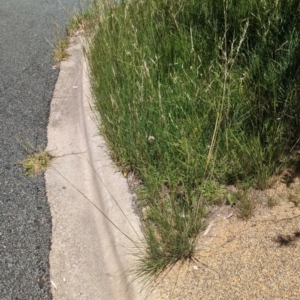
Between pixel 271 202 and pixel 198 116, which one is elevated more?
pixel 198 116

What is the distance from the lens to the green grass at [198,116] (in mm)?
3070

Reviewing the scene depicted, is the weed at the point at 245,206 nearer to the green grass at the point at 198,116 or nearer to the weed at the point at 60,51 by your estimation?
the green grass at the point at 198,116

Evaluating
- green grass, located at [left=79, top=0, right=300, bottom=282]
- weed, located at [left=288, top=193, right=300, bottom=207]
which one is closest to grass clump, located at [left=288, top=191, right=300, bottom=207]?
weed, located at [left=288, top=193, right=300, bottom=207]

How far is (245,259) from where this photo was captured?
2766mm

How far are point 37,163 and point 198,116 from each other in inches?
55.5

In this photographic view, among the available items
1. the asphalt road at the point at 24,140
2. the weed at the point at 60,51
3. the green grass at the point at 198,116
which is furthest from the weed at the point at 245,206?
the weed at the point at 60,51

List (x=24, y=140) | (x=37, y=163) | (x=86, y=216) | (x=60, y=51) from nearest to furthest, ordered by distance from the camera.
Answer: (x=86, y=216) → (x=37, y=163) → (x=24, y=140) → (x=60, y=51)

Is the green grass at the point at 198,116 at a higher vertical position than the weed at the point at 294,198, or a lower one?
higher

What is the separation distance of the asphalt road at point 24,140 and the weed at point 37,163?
0.20ft

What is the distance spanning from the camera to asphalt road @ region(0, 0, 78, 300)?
3098 mm

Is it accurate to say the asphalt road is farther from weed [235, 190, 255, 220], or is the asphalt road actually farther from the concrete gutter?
weed [235, 190, 255, 220]

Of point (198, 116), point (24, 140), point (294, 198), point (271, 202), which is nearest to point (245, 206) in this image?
point (271, 202)

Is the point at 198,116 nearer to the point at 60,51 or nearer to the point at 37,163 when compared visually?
the point at 37,163

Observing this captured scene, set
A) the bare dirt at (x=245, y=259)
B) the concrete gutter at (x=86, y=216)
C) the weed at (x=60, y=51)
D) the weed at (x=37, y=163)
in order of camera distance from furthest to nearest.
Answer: the weed at (x=60, y=51), the weed at (x=37, y=163), the concrete gutter at (x=86, y=216), the bare dirt at (x=245, y=259)
